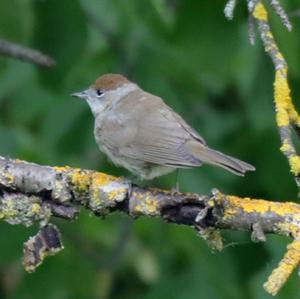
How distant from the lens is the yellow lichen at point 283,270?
3.12m

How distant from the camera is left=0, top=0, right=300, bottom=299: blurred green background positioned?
17.6 feet

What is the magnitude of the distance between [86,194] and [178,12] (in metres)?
2.00

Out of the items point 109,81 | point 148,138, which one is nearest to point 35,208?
point 148,138

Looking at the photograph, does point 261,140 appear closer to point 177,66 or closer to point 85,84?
point 177,66

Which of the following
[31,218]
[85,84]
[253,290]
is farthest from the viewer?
[85,84]

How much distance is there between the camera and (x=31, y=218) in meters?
3.86

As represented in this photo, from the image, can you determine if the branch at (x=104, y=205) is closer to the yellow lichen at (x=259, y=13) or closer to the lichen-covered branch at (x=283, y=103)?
the lichen-covered branch at (x=283, y=103)

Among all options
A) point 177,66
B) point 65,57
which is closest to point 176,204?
point 65,57

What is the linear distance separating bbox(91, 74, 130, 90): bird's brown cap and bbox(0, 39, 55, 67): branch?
24.9 inches

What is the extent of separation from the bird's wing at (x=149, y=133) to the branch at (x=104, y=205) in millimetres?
697

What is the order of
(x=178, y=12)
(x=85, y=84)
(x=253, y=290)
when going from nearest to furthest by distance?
(x=253, y=290) → (x=178, y=12) → (x=85, y=84)

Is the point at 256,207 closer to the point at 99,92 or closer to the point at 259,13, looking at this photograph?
the point at 259,13

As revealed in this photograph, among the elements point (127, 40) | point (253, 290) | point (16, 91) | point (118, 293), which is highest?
point (127, 40)

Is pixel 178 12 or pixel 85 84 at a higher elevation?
pixel 178 12
